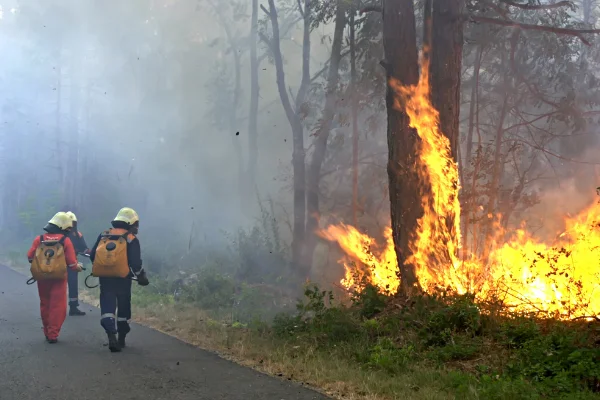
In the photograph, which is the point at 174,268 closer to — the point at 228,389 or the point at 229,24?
the point at 228,389

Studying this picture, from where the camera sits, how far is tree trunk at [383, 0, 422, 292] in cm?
966

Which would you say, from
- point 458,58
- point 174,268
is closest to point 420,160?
point 458,58

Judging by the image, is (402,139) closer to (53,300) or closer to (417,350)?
(417,350)

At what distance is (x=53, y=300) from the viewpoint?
8930mm

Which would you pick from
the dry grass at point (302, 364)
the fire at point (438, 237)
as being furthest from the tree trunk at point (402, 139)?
the dry grass at point (302, 364)

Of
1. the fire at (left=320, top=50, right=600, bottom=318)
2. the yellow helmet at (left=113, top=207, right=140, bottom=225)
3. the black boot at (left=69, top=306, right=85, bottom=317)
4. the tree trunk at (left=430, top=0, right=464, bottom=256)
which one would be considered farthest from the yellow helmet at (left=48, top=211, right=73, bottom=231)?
the tree trunk at (left=430, top=0, right=464, bottom=256)

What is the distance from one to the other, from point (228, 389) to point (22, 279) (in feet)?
46.3

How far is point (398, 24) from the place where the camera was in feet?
32.8

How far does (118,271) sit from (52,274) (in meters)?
1.20

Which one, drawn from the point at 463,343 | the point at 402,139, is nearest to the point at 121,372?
the point at 463,343

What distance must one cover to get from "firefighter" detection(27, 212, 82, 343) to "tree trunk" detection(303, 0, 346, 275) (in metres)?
9.21

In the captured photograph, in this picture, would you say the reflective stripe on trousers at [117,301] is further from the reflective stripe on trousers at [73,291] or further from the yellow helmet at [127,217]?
the reflective stripe on trousers at [73,291]

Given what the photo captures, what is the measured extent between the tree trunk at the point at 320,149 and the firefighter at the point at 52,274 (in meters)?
9.21

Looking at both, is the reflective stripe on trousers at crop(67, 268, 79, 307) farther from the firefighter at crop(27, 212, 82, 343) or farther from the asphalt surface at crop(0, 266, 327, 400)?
the firefighter at crop(27, 212, 82, 343)
